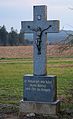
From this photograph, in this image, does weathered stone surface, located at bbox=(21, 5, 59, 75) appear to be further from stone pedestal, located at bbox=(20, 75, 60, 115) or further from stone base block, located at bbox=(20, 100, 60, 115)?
stone base block, located at bbox=(20, 100, 60, 115)

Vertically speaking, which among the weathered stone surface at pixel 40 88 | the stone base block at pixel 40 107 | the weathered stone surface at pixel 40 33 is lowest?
the stone base block at pixel 40 107

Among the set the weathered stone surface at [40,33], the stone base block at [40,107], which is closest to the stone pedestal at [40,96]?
the stone base block at [40,107]

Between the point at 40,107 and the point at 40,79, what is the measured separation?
24.4 inches

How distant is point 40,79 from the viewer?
33.5 feet

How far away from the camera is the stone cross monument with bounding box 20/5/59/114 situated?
1013 centimetres

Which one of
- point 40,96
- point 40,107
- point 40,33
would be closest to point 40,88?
point 40,96

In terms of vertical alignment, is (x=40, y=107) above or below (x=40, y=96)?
below

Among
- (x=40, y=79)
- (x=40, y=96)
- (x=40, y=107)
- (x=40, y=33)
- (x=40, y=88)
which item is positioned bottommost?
(x=40, y=107)

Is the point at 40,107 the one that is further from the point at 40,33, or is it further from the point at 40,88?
the point at 40,33

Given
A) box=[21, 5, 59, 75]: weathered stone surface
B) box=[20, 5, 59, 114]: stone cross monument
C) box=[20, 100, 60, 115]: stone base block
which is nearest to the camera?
box=[20, 100, 60, 115]: stone base block

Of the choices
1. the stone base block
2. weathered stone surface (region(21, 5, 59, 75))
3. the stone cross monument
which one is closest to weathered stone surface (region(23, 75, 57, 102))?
the stone cross monument

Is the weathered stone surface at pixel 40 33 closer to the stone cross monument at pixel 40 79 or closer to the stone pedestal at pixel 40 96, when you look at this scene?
the stone cross monument at pixel 40 79

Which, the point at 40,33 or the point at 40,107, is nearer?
the point at 40,107

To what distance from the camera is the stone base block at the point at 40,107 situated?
1003 cm
